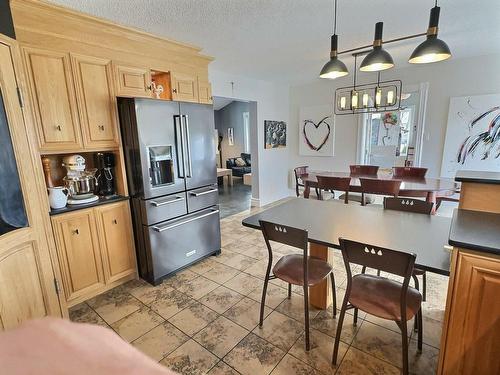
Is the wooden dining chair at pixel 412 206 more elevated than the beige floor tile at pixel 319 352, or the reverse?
the wooden dining chair at pixel 412 206

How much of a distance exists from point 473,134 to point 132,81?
4.89 metres

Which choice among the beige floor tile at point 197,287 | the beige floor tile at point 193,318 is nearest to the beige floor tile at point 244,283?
the beige floor tile at point 197,287

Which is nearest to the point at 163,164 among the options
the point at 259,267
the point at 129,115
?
the point at 129,115

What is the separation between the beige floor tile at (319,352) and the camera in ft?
5.56

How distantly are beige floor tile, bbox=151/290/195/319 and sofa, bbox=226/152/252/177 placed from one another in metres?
6.36

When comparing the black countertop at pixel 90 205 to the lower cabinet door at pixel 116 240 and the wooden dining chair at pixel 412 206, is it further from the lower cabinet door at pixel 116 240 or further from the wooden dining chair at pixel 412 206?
the wooden dining chair at pixel 412 206

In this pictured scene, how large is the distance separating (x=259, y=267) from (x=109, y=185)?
1.83 m

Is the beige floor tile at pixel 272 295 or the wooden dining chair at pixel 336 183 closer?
the beige floor tile at pixel 272 295

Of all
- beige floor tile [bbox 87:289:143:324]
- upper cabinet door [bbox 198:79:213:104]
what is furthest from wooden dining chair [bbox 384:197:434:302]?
beige floor tile [bbox 87:289:143:324]

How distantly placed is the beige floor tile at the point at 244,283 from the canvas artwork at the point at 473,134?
3.87m

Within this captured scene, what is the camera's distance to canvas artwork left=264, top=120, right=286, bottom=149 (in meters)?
5.45

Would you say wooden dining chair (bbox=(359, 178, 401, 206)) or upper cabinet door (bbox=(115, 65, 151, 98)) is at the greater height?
upper cabinet door (bbox=(115, 65, 151, 98))

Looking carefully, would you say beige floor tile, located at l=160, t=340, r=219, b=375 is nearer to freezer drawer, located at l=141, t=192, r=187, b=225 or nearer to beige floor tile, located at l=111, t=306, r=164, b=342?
beige floor tile, located at l=111, t=306, r=164, b=342

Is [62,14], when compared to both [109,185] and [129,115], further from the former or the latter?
[109,185]
